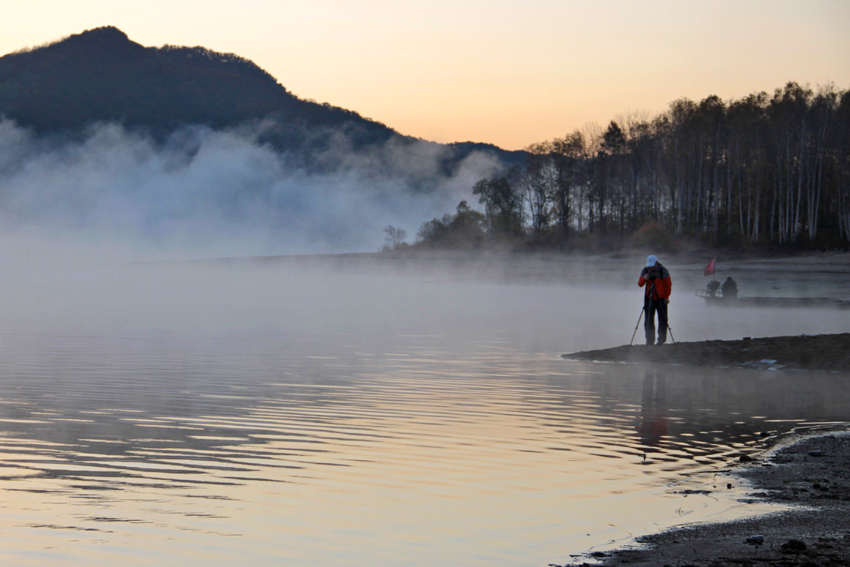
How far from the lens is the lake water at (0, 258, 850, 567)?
22.1 feet

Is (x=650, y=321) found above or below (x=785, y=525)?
above

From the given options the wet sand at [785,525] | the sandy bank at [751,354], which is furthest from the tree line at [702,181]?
the wet sand at [785,525]

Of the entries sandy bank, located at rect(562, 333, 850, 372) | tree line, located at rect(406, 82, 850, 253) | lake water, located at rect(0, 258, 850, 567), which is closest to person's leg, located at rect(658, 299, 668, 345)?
sandy bank, located at rect(562, 333, 850, 372)

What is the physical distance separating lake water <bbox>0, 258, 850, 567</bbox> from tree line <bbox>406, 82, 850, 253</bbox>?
220 ft

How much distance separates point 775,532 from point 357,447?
467 cm

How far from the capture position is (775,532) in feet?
22.0

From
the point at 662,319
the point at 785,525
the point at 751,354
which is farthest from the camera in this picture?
the point at 662,319

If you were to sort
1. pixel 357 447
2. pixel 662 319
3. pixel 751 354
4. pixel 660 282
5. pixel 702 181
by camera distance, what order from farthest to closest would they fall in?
pixel 702 181
pixel 662 319
pixel 660 282
pixel 751 354
pixel 357 447

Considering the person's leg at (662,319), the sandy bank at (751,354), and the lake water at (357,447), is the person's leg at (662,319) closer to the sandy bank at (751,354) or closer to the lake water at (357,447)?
the sandy bank at (751,354)

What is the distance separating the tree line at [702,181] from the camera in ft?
279

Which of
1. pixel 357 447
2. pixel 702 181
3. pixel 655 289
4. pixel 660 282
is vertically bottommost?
pixel 357 447

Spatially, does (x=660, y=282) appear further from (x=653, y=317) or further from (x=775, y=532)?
(x=775, y=532)

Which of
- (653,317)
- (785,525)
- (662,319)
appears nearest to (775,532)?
(785,525)

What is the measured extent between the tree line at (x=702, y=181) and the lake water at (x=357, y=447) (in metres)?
67.2
